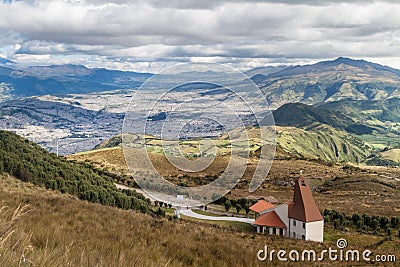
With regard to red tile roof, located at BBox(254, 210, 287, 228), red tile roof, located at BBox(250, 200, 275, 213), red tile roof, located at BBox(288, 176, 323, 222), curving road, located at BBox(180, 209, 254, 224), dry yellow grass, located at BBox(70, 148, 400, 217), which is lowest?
dry yellow grass, located at BBox(70, 148, 400, 217)

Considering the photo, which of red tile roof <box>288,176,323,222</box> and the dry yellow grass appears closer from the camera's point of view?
red tile roof <box>288,176,323,222</box>

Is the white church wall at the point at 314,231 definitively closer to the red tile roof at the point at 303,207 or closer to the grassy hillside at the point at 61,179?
the red tile roof at the point at 303,207

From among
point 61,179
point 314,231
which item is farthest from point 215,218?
point 61,179

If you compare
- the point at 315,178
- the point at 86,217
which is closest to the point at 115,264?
the point at 86,217

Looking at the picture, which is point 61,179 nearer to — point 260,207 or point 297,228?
point 260,207

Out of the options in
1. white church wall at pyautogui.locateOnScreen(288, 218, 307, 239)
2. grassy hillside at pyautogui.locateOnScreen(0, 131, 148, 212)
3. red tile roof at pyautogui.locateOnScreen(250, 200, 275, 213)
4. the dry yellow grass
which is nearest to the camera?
white church wall at pyautogui.locateOnScreen(288, 218, 307, 239)

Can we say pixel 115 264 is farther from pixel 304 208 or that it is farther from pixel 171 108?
pixel 304 208

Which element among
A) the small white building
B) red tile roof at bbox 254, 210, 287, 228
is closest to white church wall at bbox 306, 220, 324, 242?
the small white building

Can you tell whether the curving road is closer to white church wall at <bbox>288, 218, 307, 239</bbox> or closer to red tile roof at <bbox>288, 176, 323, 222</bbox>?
white church wall at <bbox>288, 218, 307, 239</bbox>

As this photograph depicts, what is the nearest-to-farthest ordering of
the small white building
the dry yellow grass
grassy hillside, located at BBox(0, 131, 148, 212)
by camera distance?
the small white building, grassy hillside, located at BBox(0, 131, 148, 212), the dry yellow grass
